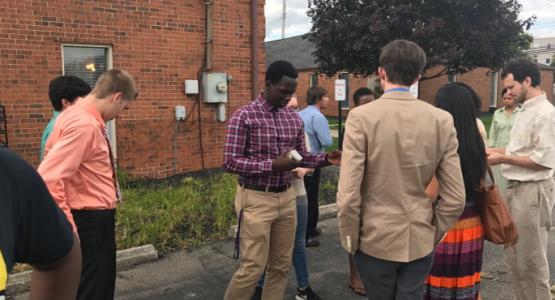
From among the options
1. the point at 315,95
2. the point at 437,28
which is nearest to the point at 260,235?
the point at 315,95

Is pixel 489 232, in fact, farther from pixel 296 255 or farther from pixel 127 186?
pixel 127 186

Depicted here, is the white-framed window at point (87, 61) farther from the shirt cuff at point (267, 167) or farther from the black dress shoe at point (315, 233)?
the shirt cuff at point (267, 167)

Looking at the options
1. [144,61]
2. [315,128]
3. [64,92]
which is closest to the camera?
[64,92]

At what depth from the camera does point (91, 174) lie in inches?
113

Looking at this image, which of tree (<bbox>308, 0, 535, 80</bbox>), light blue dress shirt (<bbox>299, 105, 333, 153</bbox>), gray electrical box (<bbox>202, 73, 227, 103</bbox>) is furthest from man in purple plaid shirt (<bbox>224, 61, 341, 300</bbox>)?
tree (<bbox>308, 0, 535, 80</bbox>)

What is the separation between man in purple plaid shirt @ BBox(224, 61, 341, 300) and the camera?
10.9 ft

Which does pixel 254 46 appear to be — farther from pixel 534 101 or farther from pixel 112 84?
pixel 112 84

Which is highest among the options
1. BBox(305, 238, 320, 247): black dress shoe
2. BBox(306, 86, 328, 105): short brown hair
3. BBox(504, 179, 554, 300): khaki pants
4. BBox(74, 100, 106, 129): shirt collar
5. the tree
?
the tree

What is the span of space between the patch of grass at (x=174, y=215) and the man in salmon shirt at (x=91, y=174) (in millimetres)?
2429

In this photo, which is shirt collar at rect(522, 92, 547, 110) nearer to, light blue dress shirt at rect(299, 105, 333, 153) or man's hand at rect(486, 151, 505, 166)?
man's hand at rect(486, 151, 505, 166)

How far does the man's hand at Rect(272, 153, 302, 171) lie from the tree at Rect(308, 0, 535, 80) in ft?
42.9

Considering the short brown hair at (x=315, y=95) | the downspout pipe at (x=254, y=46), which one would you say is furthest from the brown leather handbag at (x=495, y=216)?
the downspout pipe at (x=254, y=46)

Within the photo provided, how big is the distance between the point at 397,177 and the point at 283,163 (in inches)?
36.3

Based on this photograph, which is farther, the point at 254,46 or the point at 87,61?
the point at 254,46
